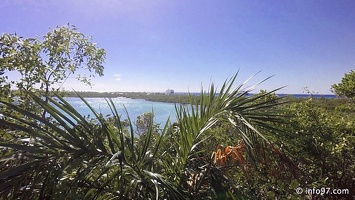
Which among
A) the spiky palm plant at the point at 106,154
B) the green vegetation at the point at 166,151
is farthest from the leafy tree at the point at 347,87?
the spiky palm plant at the point at 106,154

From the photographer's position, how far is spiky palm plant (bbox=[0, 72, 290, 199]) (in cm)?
106

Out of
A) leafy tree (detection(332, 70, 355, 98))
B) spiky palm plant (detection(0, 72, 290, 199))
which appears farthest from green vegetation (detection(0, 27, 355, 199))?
leafy tree (detection(332, 70, 355, 98))

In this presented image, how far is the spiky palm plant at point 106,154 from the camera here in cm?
106

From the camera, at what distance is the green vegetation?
110cm

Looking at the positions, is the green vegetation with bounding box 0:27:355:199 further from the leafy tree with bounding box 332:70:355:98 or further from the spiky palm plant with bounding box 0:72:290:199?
the leafy tree with bounding box 332:70:355:98

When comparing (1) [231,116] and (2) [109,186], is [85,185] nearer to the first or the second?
(2) [109,186]

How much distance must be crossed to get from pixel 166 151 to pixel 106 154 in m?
0.64

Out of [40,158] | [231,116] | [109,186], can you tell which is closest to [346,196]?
[231,116]

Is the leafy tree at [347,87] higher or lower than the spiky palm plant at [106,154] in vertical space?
higher

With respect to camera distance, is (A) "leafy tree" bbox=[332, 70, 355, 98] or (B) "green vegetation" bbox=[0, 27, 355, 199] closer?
(B) "green vegetation" bbox=[0, 27, 355, 199]

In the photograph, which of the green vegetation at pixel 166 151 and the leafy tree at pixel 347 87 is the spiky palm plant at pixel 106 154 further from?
the leafy tree at pixel 347 87

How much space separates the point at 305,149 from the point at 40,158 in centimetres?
319

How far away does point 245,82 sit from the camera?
1824 millimetres

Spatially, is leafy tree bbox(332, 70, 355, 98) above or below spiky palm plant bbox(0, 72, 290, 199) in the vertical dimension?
above
